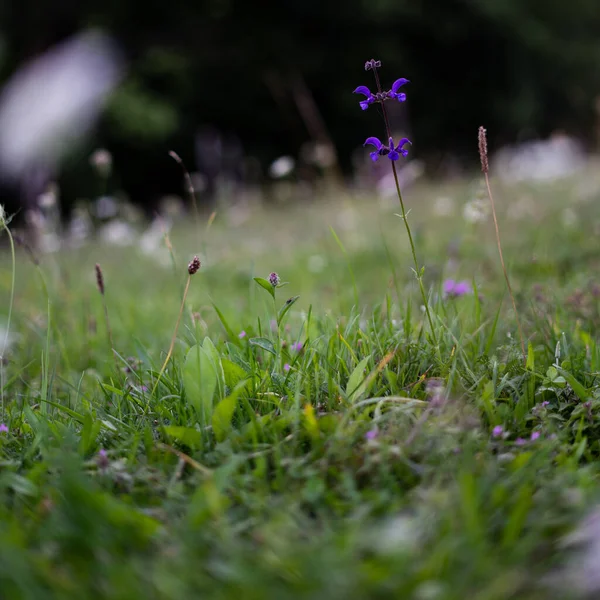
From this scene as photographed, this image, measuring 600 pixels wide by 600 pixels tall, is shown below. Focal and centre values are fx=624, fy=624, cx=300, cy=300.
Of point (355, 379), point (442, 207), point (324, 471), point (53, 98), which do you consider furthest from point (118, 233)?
point (53, 98)

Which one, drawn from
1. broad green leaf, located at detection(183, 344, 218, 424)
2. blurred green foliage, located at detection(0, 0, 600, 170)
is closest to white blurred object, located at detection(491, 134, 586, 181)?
blurred green foliage, located at detection(0, 0, 600, 170)

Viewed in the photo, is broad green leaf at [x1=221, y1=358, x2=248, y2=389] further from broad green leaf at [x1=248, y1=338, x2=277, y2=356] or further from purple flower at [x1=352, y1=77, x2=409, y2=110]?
purple flower at [x1=352, y1=77, x2=409, y2=110]

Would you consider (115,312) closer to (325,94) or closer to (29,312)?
(29,312)

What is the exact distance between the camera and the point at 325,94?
50.9 feet

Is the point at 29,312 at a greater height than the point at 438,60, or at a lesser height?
lesser

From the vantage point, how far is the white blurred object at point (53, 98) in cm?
845

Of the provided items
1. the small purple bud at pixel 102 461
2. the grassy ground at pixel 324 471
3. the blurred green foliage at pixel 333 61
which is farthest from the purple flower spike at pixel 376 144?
the blurred green foliage at pixel 333 61

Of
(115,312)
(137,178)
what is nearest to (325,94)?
(137,178)

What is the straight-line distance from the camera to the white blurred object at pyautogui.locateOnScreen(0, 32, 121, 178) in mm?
8445

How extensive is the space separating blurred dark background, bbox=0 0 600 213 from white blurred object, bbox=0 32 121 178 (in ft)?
0.94

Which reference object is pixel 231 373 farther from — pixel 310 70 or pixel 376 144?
pixel 310 70

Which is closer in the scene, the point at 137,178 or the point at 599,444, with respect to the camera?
the point at 599,444

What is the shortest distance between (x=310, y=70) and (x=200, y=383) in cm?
1291

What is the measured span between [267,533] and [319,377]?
0.66 m
